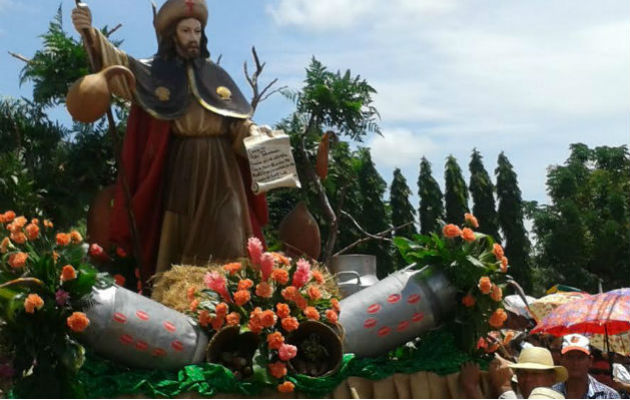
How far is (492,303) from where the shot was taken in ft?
24.4

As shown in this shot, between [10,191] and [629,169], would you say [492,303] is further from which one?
[629,169]

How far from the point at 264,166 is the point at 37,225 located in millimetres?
2478

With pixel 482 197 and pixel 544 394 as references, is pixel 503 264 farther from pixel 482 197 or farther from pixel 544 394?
pixel 482 197

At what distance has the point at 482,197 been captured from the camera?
1236 inches

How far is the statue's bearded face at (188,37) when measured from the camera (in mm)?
8984

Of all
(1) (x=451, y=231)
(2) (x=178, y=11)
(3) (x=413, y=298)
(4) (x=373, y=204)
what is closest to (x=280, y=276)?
(3) (x=413, y=298)

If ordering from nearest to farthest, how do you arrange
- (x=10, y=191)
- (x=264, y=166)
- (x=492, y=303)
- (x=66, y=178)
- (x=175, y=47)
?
(x=492, y=303), (x=264, y=166), (x=175, y=47), (x=10, y=191), (x=66, y=178)

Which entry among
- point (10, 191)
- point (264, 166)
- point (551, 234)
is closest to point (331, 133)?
point (264, 166)

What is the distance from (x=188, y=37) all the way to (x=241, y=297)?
10.4 ft

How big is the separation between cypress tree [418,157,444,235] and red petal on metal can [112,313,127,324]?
24703mm

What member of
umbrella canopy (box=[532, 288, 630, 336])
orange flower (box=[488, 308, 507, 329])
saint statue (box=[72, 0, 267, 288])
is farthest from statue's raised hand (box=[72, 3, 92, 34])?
umbrella canopy (box=[532, 288, 630, 336])

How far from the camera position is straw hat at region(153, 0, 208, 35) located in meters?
8.94

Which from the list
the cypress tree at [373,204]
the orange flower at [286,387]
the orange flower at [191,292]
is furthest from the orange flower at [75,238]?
the cypress tree at [373,204]

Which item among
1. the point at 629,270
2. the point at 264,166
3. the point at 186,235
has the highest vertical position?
the point at 264,166
